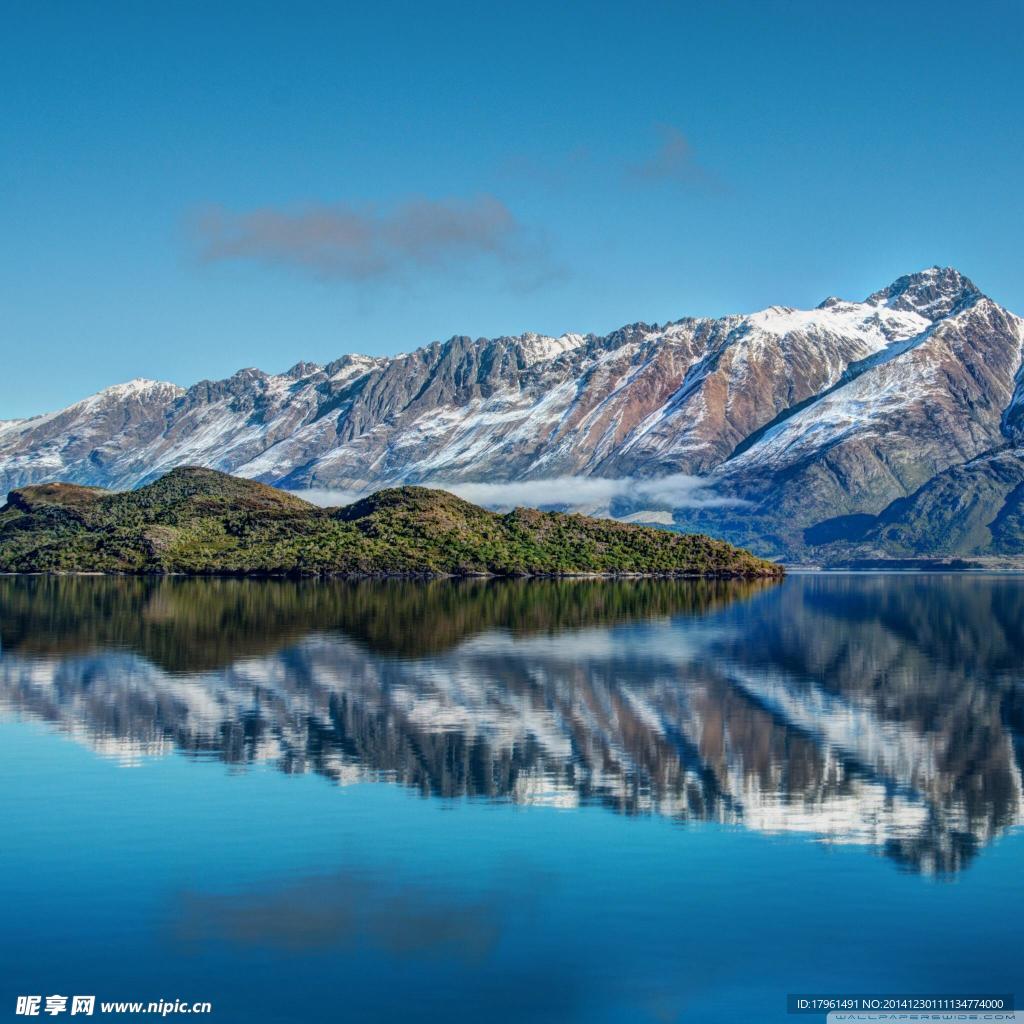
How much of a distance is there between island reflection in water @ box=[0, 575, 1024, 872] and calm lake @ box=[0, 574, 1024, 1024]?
0.36m

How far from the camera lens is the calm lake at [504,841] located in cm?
3694

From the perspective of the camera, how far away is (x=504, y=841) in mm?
49969

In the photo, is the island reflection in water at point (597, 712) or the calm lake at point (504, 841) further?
the island reflection in water at point (597, 712)

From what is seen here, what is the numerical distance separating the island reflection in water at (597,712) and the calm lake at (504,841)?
356 mm

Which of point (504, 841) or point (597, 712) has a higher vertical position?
point (597, 712)

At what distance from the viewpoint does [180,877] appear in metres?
45.4

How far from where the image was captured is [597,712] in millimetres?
82688

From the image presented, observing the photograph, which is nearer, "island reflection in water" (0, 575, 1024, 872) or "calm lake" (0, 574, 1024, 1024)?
"calm lake" (0, 574, 1024, 1024)

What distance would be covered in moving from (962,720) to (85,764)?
5287cm

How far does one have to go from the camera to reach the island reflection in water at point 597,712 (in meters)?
58.0

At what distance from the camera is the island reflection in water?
58031 millimetres

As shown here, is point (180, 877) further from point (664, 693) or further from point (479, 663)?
point (479, 663)

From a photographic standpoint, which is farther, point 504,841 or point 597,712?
point 597,712

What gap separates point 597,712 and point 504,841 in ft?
109
